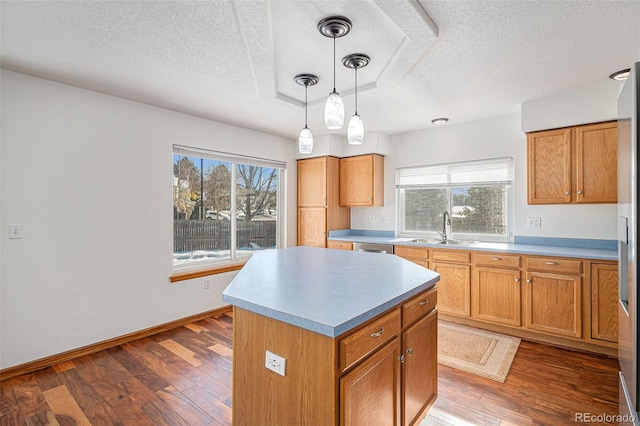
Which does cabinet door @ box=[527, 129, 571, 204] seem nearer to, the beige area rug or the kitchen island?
the beige area rug

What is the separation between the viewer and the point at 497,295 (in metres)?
3.23

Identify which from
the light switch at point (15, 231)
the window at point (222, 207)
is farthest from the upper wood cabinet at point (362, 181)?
the light switch at point (15, 231)

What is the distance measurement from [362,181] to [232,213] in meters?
1.90

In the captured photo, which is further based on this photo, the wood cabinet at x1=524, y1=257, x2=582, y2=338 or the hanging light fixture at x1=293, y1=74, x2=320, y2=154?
the wood cabinet at x1=524, y1=257, x2=582, y2=338

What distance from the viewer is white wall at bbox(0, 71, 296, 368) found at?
2.49 meters

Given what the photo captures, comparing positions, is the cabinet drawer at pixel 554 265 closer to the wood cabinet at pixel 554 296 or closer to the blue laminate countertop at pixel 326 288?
the wood cabinet at pixel 554 296

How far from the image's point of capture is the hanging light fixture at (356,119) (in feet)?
6.81

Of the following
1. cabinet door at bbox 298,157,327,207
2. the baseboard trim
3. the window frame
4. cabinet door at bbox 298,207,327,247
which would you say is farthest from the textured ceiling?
the baseboard trim

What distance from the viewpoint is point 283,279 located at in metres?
1.78

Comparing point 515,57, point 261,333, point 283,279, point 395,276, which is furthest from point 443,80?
point 261,333

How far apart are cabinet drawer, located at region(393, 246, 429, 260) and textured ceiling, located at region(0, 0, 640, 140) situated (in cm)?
168

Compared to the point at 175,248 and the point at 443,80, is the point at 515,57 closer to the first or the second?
the point at 443,80

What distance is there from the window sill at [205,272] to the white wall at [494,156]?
208 centimetres

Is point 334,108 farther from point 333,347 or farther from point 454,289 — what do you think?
point 454,289
